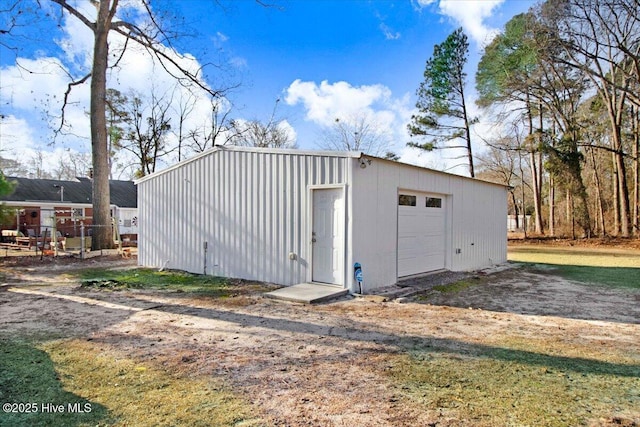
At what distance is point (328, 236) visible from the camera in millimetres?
6918

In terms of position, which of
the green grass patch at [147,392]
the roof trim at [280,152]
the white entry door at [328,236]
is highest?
the roof trim at [280,152]

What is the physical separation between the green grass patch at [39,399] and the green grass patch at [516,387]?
7.28 ft

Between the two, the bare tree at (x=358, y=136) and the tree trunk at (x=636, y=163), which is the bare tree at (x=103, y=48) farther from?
the tree trunk at (x=636, y=163)

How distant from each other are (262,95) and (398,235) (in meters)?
16.2

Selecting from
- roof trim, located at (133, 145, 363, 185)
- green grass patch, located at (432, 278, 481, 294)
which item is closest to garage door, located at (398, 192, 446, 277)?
green grass patch, located at (432, 278, 481, 294)

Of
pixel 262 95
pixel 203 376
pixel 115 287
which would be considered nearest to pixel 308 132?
pixel 262 95

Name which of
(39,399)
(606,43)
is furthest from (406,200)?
(606,43)

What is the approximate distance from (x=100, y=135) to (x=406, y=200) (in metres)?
11.0

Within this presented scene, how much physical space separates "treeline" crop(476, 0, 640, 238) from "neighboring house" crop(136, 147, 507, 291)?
1155 centimetres

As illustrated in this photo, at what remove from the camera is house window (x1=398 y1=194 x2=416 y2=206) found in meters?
7.84

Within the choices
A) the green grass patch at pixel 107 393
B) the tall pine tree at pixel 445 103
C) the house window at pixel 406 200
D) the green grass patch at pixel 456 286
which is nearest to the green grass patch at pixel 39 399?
the green grass patch at pixel 107 393

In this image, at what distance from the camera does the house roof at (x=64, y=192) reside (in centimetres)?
2308

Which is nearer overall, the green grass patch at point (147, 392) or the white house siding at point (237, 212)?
the green grass patch at point (147, 392)

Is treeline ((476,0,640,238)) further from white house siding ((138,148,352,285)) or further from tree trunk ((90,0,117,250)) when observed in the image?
tree trunk ((90,0,117,250))
